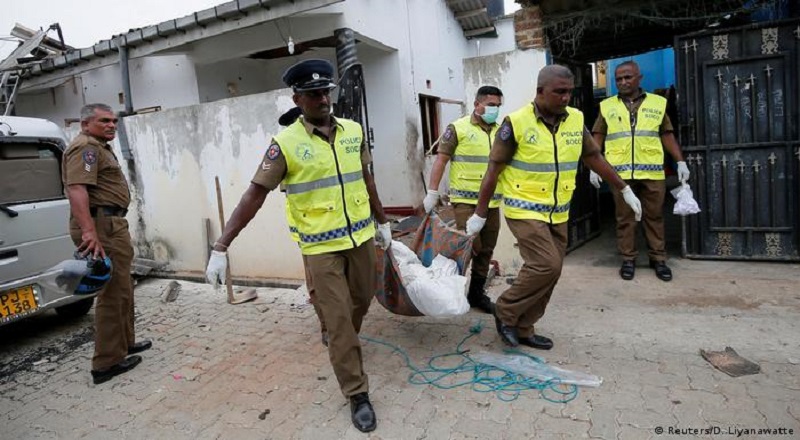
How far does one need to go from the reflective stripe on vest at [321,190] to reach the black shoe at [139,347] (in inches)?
88.2

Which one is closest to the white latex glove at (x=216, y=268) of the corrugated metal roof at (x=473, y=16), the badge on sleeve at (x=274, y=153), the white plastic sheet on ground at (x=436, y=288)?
the badge on sleeve at (x=274, y=153)

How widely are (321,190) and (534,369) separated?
1.71 meters

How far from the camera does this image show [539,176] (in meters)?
3.19

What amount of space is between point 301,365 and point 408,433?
3.94 ft

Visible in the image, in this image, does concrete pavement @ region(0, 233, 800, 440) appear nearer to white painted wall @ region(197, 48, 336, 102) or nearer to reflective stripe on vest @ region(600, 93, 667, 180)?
reflective stripe on vest @ region(600, 93, 667, 180)

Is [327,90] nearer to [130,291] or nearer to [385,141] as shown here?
[130,291]

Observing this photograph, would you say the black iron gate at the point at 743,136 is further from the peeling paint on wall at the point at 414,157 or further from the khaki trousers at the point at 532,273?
the peeling paint on wall at the point at 414,157

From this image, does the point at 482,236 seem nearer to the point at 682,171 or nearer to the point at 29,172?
the point at 682,171

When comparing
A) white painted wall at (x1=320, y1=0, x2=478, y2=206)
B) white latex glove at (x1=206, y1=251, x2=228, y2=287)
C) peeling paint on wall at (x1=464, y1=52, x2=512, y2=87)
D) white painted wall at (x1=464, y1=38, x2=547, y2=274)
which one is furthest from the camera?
white painted wall at (x1=320, y1=0, x2=478, y2=206)

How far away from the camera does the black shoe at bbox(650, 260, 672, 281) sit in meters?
4.56

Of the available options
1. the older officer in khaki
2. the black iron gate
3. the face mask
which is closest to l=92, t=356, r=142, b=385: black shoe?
the older officer in khaki

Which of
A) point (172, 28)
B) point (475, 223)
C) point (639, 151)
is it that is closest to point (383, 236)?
point (475, 223)

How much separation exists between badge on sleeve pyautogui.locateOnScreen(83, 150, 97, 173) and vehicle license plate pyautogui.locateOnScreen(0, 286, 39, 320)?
4.85ft

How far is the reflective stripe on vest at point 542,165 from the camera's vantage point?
3164mm
